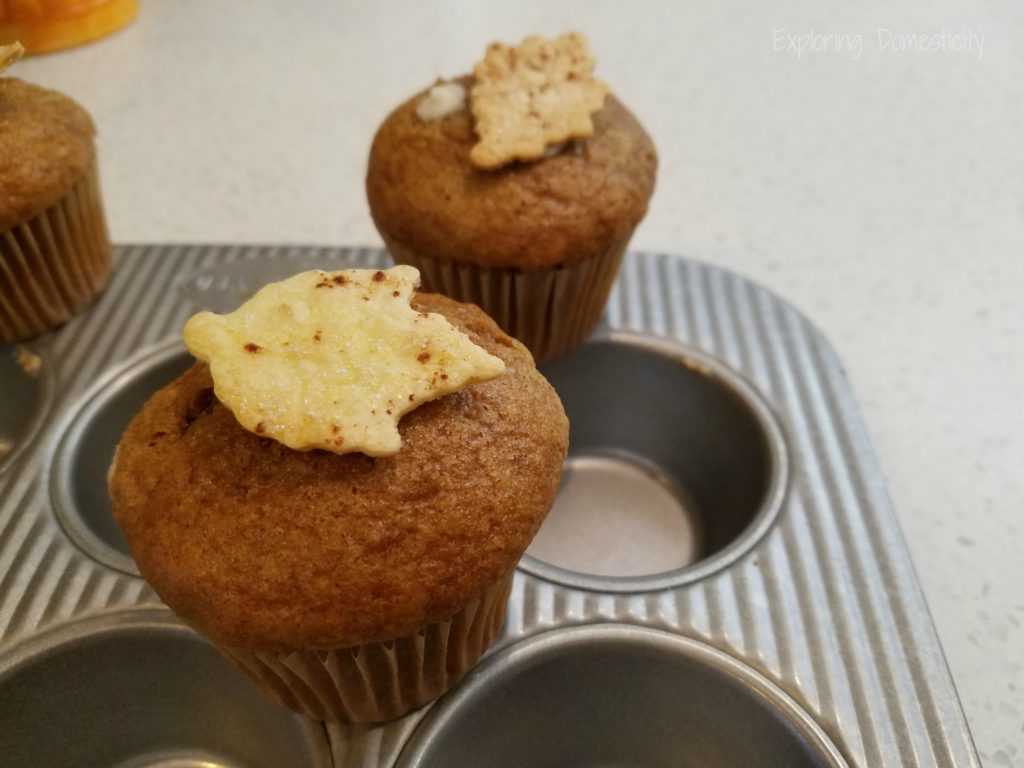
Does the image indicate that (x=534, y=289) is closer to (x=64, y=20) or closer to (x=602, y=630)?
(x=602, y=630)

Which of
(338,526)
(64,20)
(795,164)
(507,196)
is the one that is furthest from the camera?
(64,20)

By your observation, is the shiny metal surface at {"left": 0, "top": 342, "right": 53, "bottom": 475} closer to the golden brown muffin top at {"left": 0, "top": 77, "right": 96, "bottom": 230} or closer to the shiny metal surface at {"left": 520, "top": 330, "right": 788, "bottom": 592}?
the golden brown muffin top at {"left": 0, "top": 77, "right": 96, "bottom": 230}

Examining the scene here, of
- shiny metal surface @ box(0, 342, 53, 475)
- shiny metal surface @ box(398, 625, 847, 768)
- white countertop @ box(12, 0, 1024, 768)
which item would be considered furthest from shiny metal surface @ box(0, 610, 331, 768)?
white countertop @ box(12, 0, 1024, 768)

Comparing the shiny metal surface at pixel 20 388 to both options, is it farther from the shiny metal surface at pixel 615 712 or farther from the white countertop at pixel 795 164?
the shiny metal surface at pixel 615 712

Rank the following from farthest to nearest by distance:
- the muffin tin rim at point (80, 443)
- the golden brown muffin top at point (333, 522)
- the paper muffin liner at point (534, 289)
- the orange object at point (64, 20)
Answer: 1. the orange object at point (64, 20)
2. the paper muffin liner at point (534, 289)
3. the muffin tin rim at point (80, 443)
4. the golden brown muffin top at point (333, 522)

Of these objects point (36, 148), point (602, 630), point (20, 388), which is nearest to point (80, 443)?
point (20, 388)

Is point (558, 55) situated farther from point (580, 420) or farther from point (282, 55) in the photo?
point (282, 55)

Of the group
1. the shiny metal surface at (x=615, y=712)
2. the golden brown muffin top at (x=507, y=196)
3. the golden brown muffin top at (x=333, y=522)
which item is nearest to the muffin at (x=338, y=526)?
the golden brown muffin top at (x=333, y=522)
